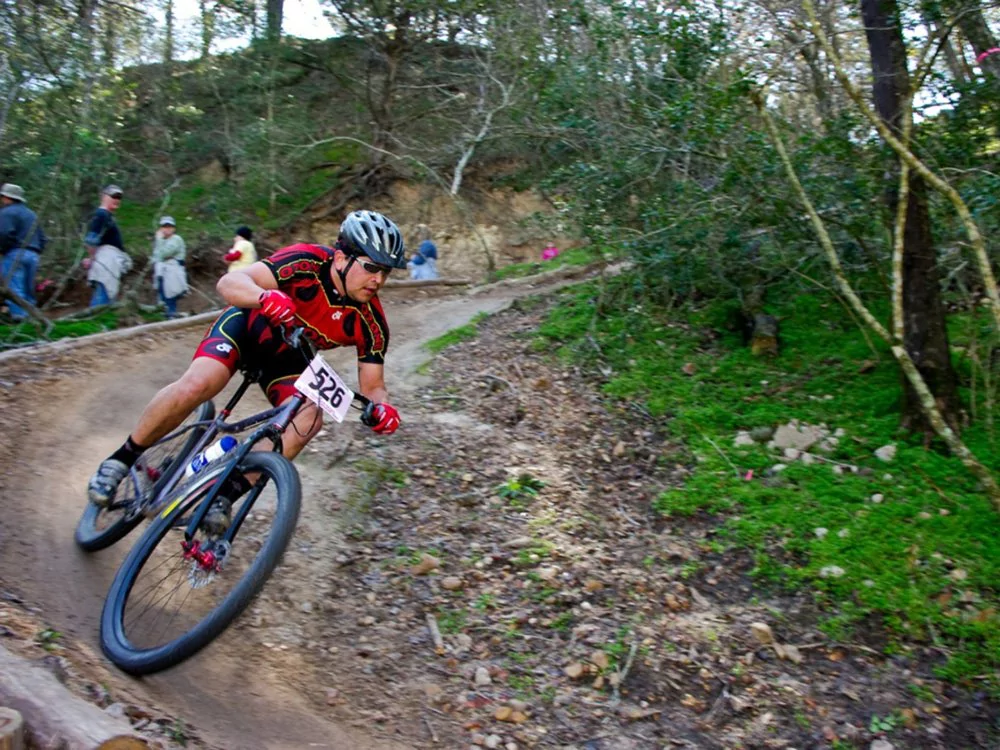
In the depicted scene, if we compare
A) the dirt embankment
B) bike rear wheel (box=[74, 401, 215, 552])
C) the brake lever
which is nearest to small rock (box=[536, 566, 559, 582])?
the dirt embankment

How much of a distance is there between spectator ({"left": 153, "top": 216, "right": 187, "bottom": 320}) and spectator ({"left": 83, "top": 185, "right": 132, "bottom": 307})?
0.44 metres

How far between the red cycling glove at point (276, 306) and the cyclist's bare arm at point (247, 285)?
0.13m

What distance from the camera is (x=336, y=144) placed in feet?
71.5

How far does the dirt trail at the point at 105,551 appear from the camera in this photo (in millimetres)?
3701

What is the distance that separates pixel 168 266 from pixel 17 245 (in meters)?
2.01

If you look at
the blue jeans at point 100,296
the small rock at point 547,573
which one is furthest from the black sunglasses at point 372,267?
the blue jeans at point 100,296

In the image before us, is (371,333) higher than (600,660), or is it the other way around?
(371,333)

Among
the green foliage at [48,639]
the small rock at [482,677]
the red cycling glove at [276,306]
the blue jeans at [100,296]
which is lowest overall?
the small rock at [482,677]

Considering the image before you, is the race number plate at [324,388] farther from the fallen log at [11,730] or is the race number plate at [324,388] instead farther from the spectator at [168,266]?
the spectator at [168,266]

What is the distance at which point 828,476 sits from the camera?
19.6ft

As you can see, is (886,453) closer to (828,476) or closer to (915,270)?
(828,476)

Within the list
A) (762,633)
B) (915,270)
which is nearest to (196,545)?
(762,633)

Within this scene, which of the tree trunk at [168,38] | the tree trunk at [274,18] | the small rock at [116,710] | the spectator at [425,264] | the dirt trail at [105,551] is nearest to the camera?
the small rock at [116,710]

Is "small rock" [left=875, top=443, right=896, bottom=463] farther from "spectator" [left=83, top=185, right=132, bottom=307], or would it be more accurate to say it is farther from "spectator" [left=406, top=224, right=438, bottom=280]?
"spectator" [left=406, top=224, right=438, bottom=280]
